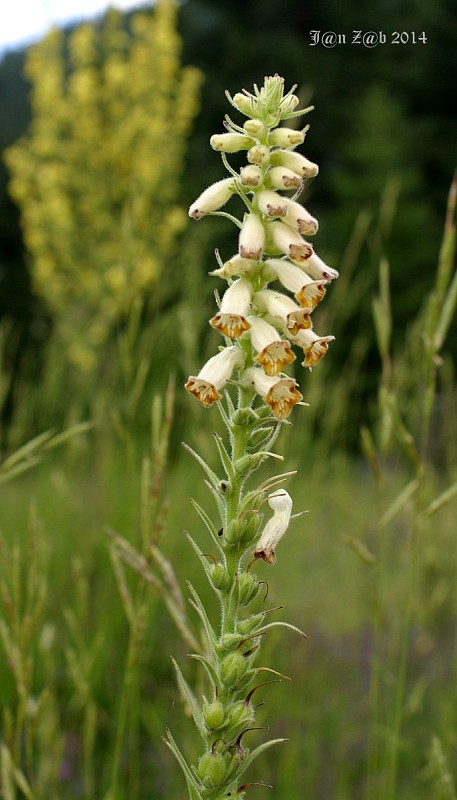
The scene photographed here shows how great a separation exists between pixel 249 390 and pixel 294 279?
0.57ft

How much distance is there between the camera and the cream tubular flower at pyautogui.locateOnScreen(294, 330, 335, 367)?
3.83 feet

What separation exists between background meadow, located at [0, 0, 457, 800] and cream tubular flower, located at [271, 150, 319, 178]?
0.59 m

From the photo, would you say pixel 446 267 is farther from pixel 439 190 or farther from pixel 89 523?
pixel 439 190

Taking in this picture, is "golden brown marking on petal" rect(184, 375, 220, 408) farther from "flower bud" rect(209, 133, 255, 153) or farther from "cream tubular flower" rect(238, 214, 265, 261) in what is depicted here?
"flower bud" rect(209, 133, 255, 153)

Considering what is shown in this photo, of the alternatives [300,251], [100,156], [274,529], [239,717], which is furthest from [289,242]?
[100,156]

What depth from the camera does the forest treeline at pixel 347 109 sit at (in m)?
21.5

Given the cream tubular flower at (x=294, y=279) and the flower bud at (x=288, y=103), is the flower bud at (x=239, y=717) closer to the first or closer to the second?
the cream tubular flower at (x=294, y=279)

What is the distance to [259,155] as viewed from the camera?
110cm

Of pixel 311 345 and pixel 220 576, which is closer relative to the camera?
pixel 220 576

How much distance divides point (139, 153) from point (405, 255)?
11.7 m

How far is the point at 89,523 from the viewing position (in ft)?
13.6

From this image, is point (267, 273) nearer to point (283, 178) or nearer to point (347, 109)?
point (283, 178)

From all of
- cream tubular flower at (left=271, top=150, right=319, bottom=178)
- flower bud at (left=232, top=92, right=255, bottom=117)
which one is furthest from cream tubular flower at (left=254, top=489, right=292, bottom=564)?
flower bud at (left=232, top=92, right=255, bottom=117)

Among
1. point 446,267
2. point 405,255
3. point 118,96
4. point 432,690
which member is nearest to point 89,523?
point 432,690
